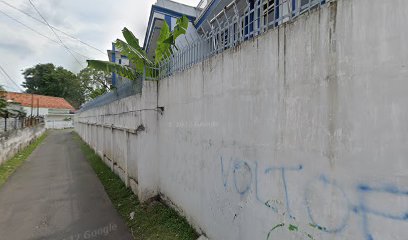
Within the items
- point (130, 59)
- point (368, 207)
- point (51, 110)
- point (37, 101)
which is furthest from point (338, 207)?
point (51, 110)

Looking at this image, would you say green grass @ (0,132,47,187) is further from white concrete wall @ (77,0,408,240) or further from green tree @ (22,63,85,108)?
green tree @ (22,63,85,108)

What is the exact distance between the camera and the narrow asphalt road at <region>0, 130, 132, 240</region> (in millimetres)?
4566

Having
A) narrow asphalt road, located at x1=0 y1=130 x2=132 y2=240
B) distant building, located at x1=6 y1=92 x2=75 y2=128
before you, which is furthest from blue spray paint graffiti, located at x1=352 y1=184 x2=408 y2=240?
distant building, located at x1=6 y1=92 x2=75 y2=128

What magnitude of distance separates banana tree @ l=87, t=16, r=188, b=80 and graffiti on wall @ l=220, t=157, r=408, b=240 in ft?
12.6

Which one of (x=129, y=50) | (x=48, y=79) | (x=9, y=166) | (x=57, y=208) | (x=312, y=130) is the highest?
(x=48, y=79)

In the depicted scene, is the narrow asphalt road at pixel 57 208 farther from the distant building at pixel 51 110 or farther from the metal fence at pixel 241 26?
the distant building at pixel 51 110

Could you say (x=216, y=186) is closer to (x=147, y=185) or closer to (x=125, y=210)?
(x=147, y=185)

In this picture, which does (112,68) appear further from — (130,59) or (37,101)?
(37,101)

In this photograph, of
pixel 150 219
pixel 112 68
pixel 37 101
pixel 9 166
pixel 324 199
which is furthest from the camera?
pixel 37 101

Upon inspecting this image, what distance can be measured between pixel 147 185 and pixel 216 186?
2581mm

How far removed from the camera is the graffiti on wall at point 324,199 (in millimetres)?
1628

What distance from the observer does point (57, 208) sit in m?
5.73

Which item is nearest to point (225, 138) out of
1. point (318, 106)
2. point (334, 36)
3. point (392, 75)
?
point (318, 106)

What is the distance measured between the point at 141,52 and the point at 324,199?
19.5ft
